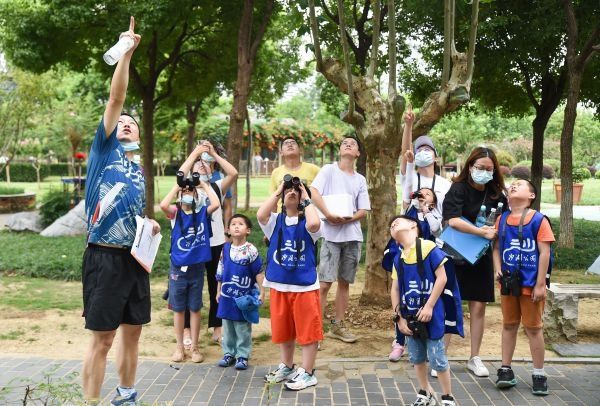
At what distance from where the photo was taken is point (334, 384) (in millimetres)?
4527

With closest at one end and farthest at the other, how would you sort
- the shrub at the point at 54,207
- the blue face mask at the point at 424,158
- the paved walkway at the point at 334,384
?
1. the paved walkway at the point at 334,384
2. the blue face mask at the point at 424,158
3. the shrub at the point at 54,207

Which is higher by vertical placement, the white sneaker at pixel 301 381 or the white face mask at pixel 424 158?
the white face mask at pixel 424 158

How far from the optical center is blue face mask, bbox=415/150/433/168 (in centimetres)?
504

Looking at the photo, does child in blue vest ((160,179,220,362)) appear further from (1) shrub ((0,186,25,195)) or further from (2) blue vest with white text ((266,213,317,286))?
(1) shrub ((0,186,25,195))

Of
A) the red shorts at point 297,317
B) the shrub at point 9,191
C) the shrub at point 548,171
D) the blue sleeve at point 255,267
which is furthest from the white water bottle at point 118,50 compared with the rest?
the shrub at point 548,171

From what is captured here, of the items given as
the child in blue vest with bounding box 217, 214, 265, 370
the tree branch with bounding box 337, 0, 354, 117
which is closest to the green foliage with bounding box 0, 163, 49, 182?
the tree branch with bounding box 337, 0, 354, 117

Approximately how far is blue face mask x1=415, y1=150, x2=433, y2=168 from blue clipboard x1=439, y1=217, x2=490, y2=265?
0.67m

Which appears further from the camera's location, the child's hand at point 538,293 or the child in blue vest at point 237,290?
the child in blue vest at point 237,290

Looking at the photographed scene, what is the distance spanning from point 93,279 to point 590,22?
38.8 ft

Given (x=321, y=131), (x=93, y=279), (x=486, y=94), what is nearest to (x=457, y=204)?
Result: (x=93, y=279)

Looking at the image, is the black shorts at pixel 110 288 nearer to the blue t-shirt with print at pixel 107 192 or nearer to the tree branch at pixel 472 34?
the blue t-shirt with print at pixel 107 192

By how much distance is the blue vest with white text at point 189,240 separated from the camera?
203 inches

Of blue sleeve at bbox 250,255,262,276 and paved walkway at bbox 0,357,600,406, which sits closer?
paved walkway at bbox 0,357,600,406

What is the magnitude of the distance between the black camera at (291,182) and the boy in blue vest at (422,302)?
0.84m
